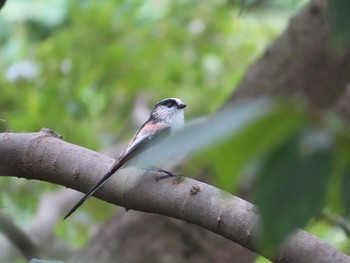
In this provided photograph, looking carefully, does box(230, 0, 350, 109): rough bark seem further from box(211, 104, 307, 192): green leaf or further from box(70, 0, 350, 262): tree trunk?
box(211, 104, 307, 192): green leaf

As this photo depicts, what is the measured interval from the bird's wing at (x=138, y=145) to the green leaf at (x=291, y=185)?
119 cm

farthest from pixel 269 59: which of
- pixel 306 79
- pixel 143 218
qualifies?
pixel 143 218

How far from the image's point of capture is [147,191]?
1.75 meters

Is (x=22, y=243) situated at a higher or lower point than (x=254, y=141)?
A: higher

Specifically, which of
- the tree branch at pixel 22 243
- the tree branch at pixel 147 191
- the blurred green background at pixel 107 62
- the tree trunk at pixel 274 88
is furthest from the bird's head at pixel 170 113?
the blurred green background at pixel 107 62

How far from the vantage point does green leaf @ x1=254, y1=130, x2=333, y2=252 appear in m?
0.65

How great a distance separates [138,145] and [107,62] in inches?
127

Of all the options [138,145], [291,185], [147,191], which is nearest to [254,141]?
[291,185]

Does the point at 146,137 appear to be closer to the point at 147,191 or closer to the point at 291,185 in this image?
the point at 147,191

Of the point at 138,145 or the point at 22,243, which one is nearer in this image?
the point at 138,145

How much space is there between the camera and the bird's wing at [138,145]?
1.86 m

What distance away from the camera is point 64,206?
5504mm

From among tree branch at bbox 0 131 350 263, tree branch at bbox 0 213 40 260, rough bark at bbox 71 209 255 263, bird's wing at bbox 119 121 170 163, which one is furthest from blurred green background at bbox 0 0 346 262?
tree branch at bbox 0 131 350 263

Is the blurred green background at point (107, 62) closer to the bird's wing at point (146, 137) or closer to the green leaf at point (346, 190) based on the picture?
the bird's wing at point (146, 137)
